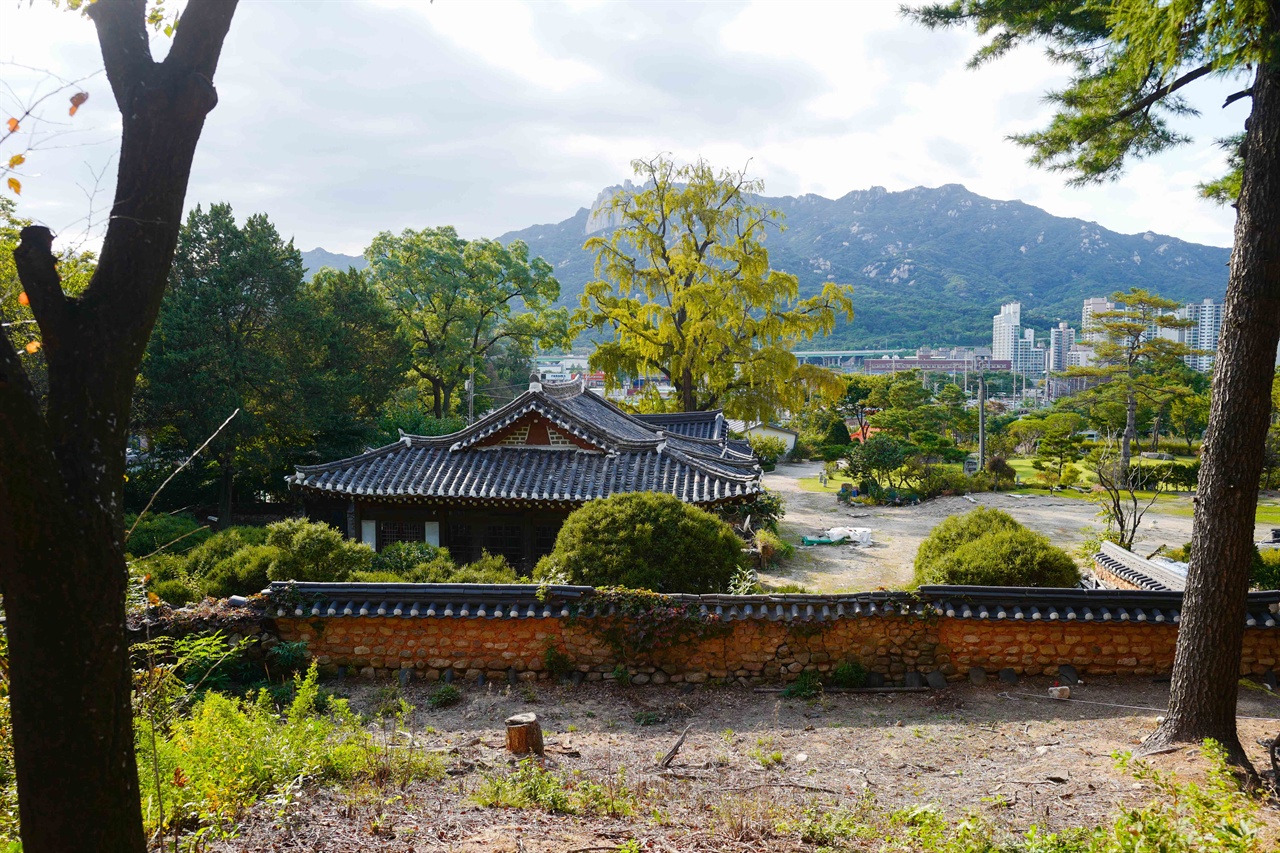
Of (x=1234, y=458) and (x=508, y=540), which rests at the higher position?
(x=1234, y=458)

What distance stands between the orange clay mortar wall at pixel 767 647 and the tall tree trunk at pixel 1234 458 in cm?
248

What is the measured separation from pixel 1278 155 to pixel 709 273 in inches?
815

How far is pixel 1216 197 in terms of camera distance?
323 inches

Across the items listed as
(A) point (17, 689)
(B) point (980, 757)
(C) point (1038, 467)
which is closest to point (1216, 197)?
(B) point (980, 757)

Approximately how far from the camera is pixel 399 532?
48.6 ft

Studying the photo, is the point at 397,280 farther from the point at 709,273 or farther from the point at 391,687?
the point at 391,687

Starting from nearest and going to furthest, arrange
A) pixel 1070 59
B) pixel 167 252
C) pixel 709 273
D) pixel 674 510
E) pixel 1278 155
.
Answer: pixel 167 252 < pixel 1278 155 < pixel 1070 59 < pixel 674 510 < pixel 709 273

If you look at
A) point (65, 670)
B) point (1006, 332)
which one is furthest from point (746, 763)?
point (1006, 332)

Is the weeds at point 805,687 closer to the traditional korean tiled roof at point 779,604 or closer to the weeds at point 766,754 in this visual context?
the traditional korean tiled roof at point 779,604

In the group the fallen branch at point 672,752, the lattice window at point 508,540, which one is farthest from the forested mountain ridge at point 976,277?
the fallen branch at point 672,752

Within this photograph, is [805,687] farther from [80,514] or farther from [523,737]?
[80,514]

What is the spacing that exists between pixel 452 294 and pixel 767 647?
1089 inches

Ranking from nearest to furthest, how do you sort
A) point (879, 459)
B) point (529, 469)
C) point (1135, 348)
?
point (529, 469), point (879, 459), point (1135, 348)

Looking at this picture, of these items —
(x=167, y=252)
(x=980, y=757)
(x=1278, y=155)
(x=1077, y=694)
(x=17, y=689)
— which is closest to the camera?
(x=17, y=689)
